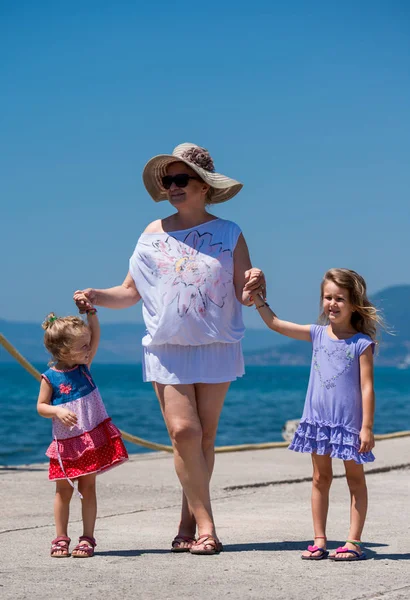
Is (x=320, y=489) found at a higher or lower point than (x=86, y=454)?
lower

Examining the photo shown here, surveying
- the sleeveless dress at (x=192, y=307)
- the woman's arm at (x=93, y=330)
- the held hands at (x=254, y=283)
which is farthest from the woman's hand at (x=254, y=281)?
the woman's arm at (x=93, y=330)

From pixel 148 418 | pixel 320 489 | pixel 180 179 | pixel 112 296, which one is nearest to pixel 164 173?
pixel 180 179

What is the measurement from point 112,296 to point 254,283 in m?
0.71

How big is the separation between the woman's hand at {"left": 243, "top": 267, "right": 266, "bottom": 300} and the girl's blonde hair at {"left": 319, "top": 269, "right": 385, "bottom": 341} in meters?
0.28

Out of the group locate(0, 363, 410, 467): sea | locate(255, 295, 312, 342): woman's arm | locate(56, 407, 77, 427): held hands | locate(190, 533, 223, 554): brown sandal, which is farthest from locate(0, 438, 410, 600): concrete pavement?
locate(0, 363, 410, 467): sea

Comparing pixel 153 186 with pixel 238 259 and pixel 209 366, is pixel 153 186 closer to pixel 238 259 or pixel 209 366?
pixel 238 259

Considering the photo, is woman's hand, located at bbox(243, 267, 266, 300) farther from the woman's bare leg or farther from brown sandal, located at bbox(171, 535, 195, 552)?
brown sandal, located at bbox(171, 535, 195, 552)

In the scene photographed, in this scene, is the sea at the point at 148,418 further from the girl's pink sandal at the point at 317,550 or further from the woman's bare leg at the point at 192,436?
the girl's pink sandal at the point at 317,550

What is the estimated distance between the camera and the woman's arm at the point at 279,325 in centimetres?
491

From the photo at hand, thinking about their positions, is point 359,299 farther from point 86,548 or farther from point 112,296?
point 86,548

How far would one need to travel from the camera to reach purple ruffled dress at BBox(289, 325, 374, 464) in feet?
15.6

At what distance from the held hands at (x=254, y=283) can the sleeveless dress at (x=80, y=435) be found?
813mm

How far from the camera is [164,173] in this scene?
17.2 ft

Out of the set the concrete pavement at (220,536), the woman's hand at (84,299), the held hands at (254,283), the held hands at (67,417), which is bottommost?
the concrete pavement at (220,536)
